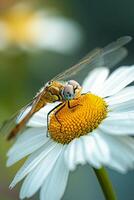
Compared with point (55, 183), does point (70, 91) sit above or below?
above

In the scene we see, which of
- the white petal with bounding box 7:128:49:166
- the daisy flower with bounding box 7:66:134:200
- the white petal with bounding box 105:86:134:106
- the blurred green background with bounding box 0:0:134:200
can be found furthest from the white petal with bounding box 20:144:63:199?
the blurred green background with bounding box 0:0:134:200

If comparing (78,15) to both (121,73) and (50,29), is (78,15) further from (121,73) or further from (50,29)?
(121,73)

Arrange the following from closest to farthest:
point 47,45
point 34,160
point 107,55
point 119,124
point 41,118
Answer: point 119,124, point 34,160, point 41,118, point 107,55, point 47,45

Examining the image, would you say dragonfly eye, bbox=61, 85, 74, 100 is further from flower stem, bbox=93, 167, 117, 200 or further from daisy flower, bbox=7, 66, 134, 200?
flower stem, bbox=93, 167, 117, 200

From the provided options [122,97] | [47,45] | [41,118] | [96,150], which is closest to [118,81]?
[122,97]

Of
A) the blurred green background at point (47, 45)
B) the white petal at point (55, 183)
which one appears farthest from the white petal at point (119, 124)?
the blurred green background at point (47, 45)

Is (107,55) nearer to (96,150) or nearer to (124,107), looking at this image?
(124,107)
